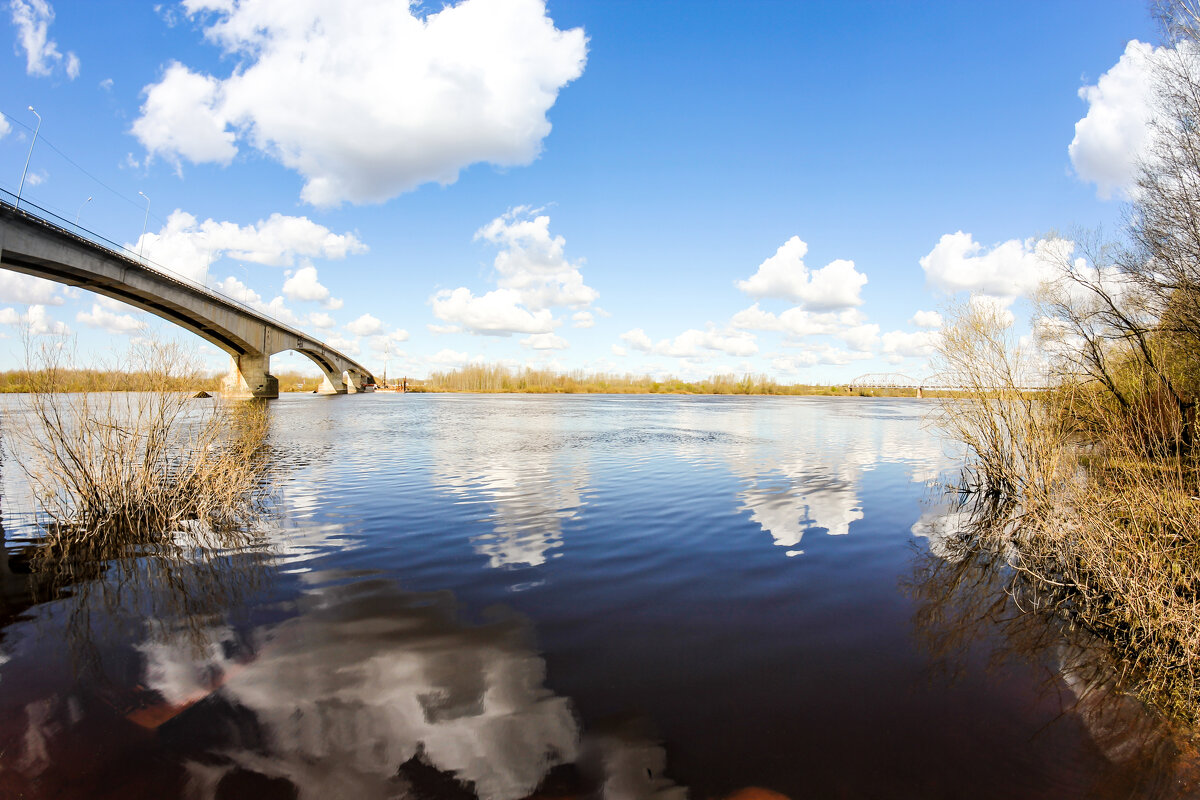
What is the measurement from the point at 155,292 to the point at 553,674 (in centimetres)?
5091

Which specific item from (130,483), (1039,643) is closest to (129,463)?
(130,483)

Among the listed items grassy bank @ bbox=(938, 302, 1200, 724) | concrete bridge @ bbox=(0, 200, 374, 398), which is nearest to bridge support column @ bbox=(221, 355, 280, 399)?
concrete bridge @ bbox=(0, 200, 374, 398)

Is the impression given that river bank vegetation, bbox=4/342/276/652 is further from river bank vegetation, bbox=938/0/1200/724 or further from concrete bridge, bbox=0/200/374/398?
river bank vegetation, bbox=938/0/1200/724

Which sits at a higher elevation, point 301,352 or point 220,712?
point 301,352

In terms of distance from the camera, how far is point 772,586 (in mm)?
8656

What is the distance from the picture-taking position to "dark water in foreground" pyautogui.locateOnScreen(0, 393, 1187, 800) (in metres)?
4.55

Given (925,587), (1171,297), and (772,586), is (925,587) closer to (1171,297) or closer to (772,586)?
(772,586)

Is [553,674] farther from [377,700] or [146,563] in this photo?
[146,563]

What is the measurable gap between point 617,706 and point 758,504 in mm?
9810

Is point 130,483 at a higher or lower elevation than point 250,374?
lower

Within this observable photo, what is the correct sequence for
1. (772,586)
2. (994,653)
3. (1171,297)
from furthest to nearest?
(1171,297) → (772,586) → (994,653)

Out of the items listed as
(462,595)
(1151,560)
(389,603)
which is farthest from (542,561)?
(1151,560)

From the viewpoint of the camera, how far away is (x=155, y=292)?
1658 inches

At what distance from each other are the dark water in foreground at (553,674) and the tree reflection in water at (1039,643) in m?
0.05
